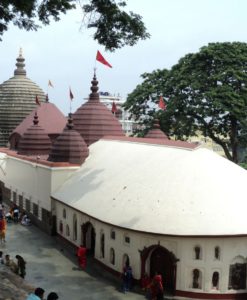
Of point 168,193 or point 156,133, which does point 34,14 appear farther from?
point 156,133

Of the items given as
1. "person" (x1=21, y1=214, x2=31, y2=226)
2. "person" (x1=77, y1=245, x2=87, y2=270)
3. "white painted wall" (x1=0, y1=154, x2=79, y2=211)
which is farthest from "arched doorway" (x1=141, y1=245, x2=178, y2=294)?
"person" (x1=21, y1=214, x2=31, y2=226)

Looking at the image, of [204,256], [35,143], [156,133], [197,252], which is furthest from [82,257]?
[156,133]

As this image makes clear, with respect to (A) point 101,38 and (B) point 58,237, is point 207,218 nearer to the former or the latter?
(A) point 101,38

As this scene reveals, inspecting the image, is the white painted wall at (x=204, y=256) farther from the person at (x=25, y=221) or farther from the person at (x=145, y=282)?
the person at (x=25, y=221)

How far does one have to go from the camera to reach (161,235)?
16469mm

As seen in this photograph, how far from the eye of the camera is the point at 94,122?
3106 centimetres

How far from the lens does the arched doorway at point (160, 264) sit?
1691 centimetres

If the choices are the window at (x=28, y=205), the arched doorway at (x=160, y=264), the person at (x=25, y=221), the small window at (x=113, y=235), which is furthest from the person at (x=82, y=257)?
the window at (x=28, y=205)

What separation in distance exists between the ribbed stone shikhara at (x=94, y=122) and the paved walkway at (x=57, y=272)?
27.7ft

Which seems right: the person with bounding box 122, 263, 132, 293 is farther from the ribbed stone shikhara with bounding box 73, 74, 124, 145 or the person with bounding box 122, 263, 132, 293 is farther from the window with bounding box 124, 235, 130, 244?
the ribbed stone shikhara with bounding box 73, 74, 124, 145

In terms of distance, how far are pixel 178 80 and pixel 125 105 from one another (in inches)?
237

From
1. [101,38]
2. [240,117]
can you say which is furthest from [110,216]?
[240,117]

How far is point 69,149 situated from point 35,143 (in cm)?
687

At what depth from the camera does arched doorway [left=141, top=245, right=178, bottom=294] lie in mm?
16908
